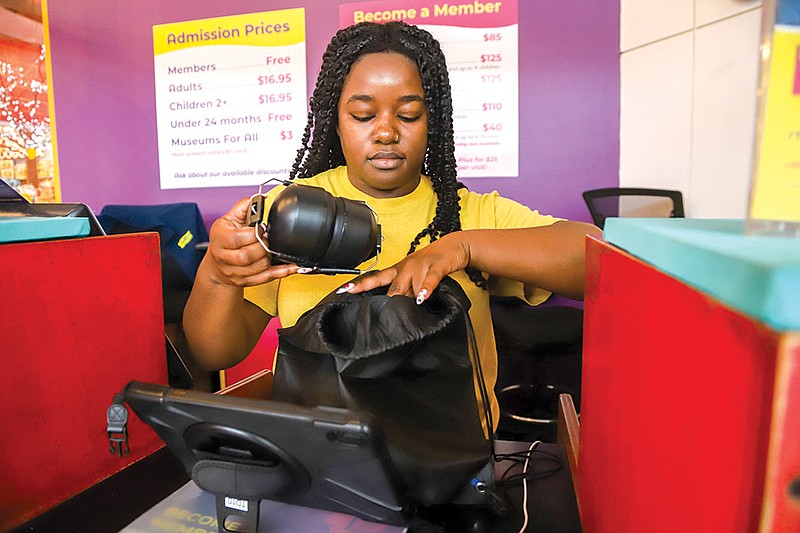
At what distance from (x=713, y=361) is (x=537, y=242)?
589 millimetres

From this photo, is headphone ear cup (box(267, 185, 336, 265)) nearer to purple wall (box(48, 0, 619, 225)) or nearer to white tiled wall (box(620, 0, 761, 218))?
white tiled wall (box(620, 0, 761, 218))

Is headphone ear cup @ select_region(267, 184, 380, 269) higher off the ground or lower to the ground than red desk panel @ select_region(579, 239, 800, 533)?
higher

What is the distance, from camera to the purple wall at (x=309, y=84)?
2.16m

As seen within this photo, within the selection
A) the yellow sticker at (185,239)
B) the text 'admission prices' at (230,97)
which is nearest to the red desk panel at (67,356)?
the yellow sticker at (185,239)

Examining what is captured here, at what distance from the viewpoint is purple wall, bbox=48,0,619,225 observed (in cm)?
216

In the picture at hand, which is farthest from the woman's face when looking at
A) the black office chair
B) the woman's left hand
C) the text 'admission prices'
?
the text 'admission prices'

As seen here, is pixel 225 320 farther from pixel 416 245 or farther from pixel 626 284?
pixel 626 284

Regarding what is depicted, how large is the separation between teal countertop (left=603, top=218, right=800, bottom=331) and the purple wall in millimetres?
1914

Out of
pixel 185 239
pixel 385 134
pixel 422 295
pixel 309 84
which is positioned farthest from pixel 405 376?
pixel 309 84

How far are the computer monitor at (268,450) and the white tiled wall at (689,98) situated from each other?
1432 mm

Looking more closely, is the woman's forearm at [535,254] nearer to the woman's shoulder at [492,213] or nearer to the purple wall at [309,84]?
the woman's shoulder at [492,213]

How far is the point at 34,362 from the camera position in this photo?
625 mm

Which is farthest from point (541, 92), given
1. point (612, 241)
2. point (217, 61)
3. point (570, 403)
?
point (612, 241)

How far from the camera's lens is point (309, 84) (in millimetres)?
2420
